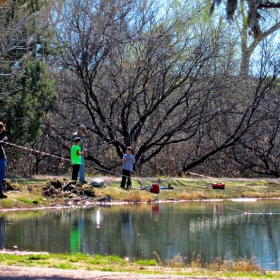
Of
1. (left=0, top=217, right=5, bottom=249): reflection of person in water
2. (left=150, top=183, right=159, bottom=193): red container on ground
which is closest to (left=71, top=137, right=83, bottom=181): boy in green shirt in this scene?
(left=150, top=183, right=159, bottom=193): red container on ground

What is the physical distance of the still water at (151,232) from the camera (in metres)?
16.2

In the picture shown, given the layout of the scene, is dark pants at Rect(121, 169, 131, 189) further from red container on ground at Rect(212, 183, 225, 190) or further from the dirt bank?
the dirt bank

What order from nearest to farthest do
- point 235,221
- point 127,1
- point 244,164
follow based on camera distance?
point 235,221 < point 127,1 < point 244,164

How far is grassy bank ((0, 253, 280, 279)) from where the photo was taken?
12.6 metres

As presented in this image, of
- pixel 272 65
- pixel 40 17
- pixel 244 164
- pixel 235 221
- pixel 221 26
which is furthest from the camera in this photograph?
pixel 244 164

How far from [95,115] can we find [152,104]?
327 cm

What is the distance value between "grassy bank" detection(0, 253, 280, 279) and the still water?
3.03 ft

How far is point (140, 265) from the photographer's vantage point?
13.6m

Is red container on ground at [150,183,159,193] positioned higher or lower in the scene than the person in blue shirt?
lower

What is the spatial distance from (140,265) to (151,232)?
219 inches

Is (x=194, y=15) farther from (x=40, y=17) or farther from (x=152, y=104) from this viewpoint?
(x=40, y=17)

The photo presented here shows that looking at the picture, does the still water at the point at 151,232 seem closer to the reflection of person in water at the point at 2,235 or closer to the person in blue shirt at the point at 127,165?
the reflection of person in water at the point at 2,235

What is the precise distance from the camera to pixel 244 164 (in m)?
43.4

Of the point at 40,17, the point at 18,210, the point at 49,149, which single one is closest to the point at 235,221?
the point at 18,210
